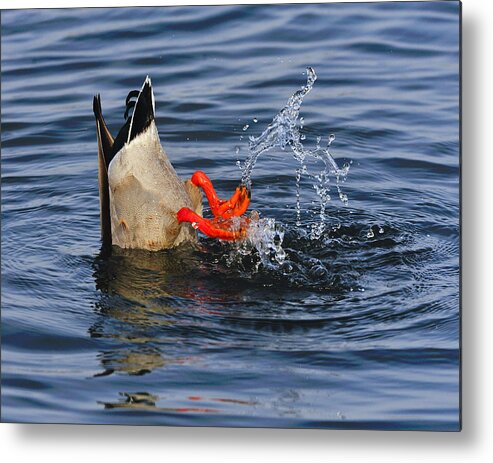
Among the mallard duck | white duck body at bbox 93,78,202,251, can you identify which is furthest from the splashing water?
white duck body at bbox 93,78,202,251

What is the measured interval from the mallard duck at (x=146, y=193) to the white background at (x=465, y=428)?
35.5 inches

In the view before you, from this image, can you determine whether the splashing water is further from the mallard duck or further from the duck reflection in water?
the duck reflection in water

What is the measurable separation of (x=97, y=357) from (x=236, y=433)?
23.7 inches

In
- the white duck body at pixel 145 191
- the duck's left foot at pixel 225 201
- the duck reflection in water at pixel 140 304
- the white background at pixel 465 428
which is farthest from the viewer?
the duck's left foot at pixel 225 201

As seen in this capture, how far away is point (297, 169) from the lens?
625 cm

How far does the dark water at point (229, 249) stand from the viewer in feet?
16.6

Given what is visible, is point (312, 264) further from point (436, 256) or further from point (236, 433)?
point (236, 433)

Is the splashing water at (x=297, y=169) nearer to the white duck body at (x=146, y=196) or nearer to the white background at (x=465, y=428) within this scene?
the white duck body at (x=146, y=196)

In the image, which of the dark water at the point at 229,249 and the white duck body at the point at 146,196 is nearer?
the dark water at the point at 229,249

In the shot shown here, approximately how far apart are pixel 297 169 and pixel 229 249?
639 millimetres

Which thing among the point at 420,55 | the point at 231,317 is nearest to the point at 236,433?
the point at 231,317

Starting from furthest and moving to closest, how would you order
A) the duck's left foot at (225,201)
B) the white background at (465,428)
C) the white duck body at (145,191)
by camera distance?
the duck's left foot at (225,201)
the white duck body at (145,191)
the white background at (465,428)

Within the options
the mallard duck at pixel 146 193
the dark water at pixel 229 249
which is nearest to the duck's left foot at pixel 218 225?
the mallard duck at pixel 146 193

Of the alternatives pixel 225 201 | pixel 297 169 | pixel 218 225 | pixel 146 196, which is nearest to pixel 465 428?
pixel 218 225
